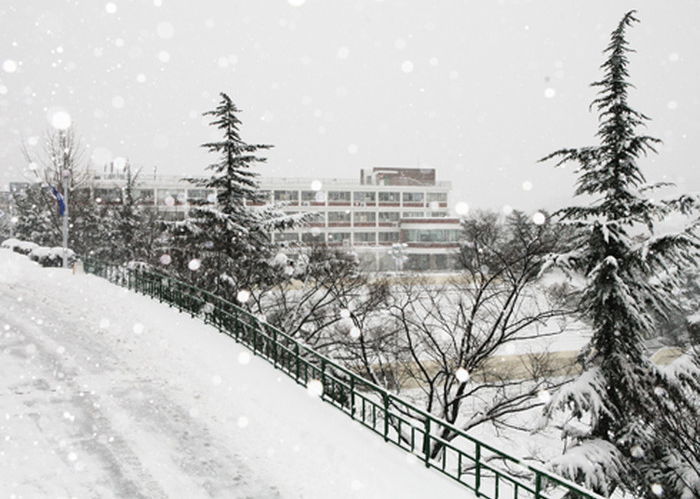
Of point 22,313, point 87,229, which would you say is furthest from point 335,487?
point 87,229

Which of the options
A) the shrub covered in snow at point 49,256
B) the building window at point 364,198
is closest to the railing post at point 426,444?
the shrub covered in snow at point 49,256

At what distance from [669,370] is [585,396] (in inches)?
95.1

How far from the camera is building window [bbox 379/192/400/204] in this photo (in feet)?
310

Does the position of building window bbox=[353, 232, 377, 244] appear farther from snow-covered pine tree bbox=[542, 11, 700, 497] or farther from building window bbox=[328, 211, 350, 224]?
snow-covered pine tree bbox=[542, 11, 700, 497]

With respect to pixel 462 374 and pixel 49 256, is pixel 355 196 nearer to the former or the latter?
pixel 49 256

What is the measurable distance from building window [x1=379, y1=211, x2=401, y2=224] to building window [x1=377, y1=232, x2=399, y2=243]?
7.80 ft

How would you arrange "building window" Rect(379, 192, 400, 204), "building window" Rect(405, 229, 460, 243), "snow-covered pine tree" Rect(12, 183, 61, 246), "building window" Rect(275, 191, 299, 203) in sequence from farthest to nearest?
"building window" Rect(379, 192, 400, 204) < "building window" Rect(275, 191, 299, 203) < "building window" Rect(405, 229, 460, 243) < "snow-covered pine tree" Rect(12, 183, 61, 246)

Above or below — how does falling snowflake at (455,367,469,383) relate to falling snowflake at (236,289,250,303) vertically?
below

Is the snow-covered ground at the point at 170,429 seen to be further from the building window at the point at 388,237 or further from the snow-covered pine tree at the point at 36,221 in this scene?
the building window at the point at 388,237

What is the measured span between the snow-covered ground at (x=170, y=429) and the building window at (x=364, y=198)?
78.1m

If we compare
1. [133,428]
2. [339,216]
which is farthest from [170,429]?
[339,216]

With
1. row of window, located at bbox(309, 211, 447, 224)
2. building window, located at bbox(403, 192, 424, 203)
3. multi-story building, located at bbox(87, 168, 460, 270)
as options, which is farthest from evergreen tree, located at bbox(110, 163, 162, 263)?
building window, located at bbox(403, 192, 424, 203)

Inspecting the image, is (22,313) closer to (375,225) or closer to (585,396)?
(585,396)

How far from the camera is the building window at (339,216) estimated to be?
9156 centimetres
